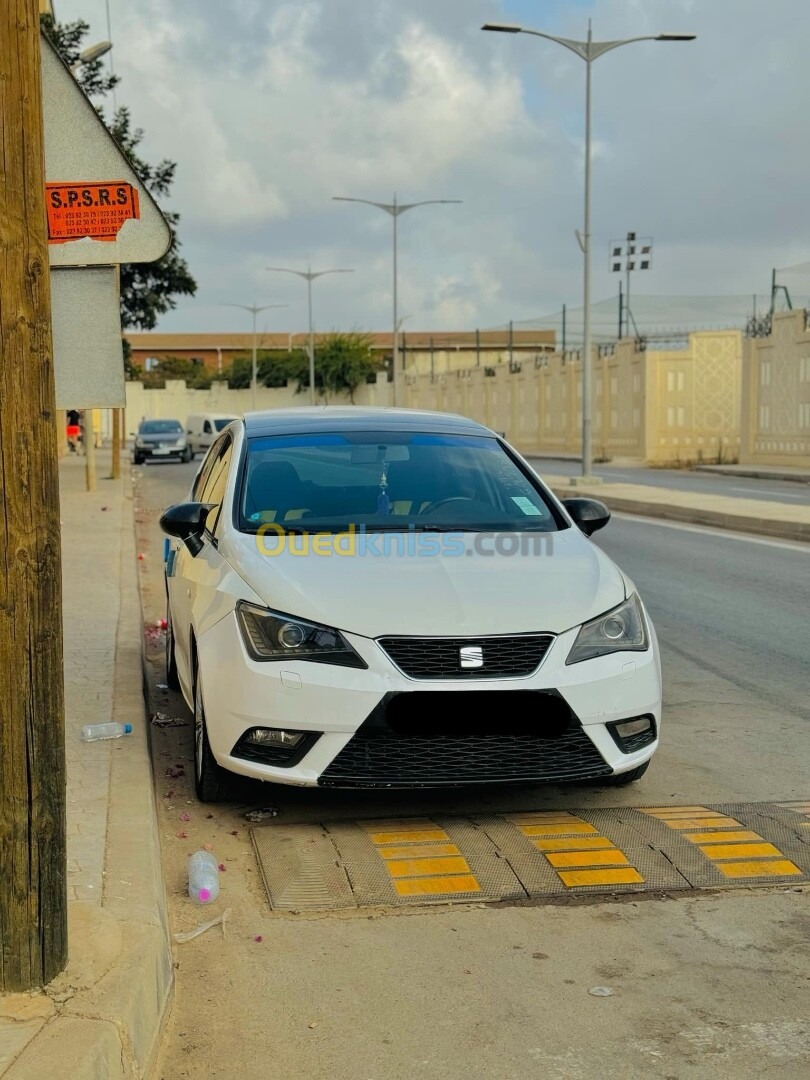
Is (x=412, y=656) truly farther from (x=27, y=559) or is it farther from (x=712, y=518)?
(x=712, y=518)

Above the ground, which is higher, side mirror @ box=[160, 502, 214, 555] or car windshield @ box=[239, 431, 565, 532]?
car windshield @ box=[239, 431, 565, 532]

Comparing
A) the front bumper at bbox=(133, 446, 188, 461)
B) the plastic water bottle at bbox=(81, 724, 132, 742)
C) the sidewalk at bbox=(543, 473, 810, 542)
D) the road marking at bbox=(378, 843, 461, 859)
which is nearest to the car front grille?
the road marking at bbox=(378, 843, 461, 859)

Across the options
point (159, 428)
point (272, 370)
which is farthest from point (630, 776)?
point (272, 370)

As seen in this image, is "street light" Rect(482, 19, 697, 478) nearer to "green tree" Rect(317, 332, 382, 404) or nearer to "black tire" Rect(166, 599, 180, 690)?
"black tire" Rect(166, 599, 180, 690)

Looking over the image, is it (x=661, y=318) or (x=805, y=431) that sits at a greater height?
(x=661, y=318)

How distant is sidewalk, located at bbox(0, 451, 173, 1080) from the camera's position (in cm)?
311

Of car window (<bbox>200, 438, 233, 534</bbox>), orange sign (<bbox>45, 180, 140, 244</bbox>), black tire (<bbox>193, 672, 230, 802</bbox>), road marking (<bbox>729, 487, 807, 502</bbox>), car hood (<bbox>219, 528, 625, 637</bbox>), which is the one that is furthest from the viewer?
road marking (<bbox>729, 487, 807, 502</bbox>)

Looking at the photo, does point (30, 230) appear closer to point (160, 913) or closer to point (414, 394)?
point (160, 913)

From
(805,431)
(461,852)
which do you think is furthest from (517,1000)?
(805,431)

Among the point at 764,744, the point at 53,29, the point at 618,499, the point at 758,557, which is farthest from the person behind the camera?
the point at 53,29

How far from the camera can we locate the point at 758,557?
14461 millimetres

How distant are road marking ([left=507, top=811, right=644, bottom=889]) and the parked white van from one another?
4250 cm

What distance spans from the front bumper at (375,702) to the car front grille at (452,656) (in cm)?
3

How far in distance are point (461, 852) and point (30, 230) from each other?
109 inches
